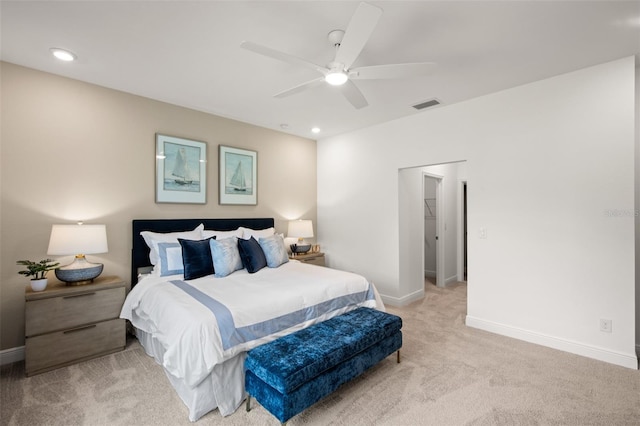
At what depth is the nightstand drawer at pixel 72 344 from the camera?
2.47 meters

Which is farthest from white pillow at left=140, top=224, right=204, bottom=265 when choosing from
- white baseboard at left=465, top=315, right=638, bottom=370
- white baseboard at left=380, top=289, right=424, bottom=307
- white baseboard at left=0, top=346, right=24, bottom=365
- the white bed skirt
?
white baseboard at left=465, top=315, right=638, bottom=370

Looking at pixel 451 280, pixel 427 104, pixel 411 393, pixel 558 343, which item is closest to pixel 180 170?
pixel 427 104

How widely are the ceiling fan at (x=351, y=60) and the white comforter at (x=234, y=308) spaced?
1.75 meters

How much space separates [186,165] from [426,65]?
3033mm

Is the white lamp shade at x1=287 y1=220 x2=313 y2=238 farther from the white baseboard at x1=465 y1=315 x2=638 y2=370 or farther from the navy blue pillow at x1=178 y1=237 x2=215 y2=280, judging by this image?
the white baseboard at x1=465 y1=315 x2=638 y2=370

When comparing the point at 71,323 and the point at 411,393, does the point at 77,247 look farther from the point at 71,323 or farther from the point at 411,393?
the point at 411,393

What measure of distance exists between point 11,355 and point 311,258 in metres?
3.40

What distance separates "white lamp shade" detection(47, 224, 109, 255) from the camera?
2604mm

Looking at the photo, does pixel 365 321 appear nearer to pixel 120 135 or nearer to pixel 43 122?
pixel 120 135

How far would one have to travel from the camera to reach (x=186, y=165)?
12.4 ft

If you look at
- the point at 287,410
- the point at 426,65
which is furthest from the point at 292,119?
the point at 287,410

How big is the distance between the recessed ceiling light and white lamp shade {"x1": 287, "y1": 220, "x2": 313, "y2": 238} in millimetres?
3191

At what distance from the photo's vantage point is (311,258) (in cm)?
470

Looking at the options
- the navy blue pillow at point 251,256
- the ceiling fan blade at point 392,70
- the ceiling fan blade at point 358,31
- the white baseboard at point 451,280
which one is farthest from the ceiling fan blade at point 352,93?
the white baseboard at point 451,280
